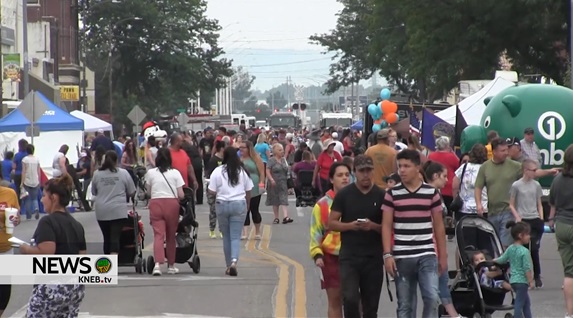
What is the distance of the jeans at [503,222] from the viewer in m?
15.6

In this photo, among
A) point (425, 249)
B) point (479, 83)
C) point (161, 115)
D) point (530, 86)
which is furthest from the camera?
point (161, 115)

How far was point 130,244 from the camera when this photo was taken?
17547mm

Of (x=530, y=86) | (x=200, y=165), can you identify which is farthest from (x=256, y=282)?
(x=200, y=165)

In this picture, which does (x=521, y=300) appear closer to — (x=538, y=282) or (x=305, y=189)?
(x=538, y=282)

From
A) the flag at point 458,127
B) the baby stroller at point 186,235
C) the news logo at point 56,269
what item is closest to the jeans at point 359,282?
the news logo at point 56,269

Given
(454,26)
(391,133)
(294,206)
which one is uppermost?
(454,26)

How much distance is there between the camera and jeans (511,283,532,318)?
487 inches

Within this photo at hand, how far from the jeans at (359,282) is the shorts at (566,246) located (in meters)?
2.68

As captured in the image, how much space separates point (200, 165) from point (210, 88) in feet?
199

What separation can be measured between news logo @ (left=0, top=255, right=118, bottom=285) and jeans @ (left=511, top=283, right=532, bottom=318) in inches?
156

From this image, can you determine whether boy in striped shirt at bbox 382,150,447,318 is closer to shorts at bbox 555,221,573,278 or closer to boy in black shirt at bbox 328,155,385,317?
boy in black shirt at bbox 328,155,385,317

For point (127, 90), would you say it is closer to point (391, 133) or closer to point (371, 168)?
point (391, 133)

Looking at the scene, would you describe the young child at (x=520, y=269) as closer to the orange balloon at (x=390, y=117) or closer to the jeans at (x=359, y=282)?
the jeans at (x=359, y=282)

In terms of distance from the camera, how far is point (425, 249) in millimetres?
10961
